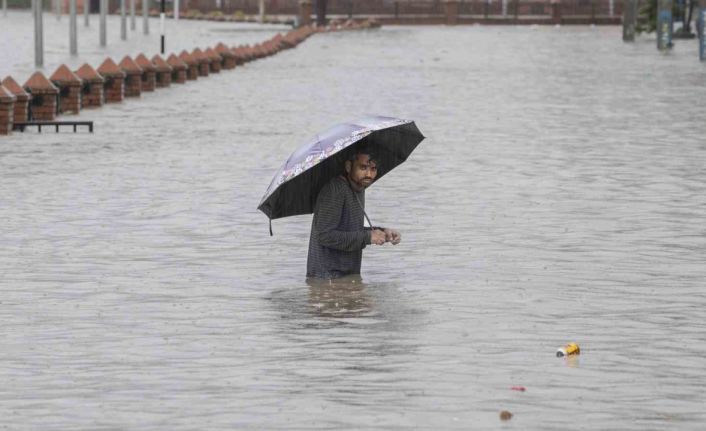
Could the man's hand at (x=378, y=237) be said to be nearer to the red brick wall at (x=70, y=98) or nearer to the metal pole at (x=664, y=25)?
the red brick wall at (x=70, y=98)

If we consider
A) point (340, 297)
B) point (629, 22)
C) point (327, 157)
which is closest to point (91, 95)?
point (327, 157)

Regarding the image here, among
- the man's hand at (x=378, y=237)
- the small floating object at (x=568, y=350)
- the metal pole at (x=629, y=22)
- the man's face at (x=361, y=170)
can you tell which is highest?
the man's face at (x=361, y=170)

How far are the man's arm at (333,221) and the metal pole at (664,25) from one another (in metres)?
49.0

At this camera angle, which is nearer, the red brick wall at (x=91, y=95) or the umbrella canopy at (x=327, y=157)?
the umbrella canopy at (x=327, y=157)

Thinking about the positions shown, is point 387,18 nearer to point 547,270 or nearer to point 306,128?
point 306,128

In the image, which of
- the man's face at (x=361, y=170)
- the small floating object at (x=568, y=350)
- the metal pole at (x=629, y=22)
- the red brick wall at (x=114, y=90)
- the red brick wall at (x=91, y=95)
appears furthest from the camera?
the metal pole at (x=629, y=22)

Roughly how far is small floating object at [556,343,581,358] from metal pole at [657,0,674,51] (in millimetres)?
51124

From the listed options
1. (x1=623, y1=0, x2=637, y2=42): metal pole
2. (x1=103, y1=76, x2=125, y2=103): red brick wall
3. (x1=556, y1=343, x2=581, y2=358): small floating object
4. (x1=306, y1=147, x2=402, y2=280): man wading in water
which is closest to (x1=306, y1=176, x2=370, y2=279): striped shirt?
(x1=306, y1=147, x2=402, y2=280): man wading in water

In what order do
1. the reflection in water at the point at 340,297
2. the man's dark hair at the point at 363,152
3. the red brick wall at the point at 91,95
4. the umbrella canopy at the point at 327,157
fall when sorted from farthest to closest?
the red brick wall at the point at 91,95, the man's dark hair at the point at 363,152, the umbrella canopy at the point at 327,157, the reflection in water at the point at 340,297

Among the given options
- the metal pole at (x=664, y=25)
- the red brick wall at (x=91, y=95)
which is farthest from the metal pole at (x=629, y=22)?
the red brick wall at (x=91, y=95)

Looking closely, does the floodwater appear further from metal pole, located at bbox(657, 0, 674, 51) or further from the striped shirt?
metal pole, located at bbox(657, 0, 674, 51)

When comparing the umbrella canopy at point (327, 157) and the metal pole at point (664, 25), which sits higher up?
the umbrella canopy at point (327, 157)

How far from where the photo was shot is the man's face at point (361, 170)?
11375 mm

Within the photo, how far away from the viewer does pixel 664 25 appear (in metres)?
59.5
